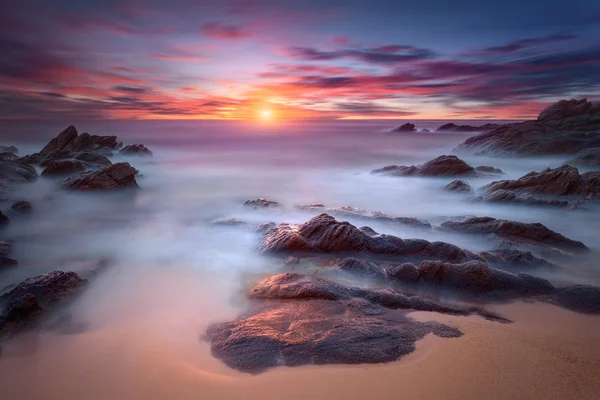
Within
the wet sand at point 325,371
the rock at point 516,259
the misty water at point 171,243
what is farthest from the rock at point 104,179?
the rock at point 516,259

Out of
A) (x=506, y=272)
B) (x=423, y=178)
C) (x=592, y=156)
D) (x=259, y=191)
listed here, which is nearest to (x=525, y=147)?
(x=592, y=156)

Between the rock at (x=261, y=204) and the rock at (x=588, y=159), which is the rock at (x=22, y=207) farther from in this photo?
the rock at (x=588, y=159)

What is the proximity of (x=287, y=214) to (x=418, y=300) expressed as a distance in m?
6.97

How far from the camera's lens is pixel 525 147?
27312mm

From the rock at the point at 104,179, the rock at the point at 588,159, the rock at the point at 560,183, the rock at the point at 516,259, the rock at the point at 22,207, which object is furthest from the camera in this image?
the rock at the point at 588,159

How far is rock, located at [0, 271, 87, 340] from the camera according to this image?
544cm

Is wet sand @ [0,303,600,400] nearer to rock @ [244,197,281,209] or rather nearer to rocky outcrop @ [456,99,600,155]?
rock @ [244,197,281,209]

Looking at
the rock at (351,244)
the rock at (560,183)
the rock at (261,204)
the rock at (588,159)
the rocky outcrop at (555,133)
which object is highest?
the rocky outcrop at (555,133)

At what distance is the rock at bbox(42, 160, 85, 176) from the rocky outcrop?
2962 centimetres

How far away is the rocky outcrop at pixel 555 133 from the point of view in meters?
25.9

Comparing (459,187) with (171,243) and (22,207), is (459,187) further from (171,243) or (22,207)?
(22,207)

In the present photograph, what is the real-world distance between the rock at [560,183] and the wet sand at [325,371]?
10.5 metres

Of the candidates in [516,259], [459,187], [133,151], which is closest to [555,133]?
[459,187]

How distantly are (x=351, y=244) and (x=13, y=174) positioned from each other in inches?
681
